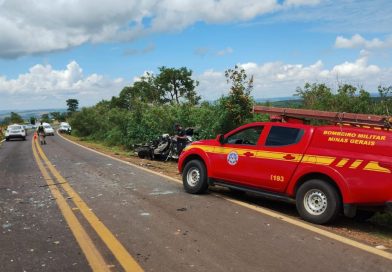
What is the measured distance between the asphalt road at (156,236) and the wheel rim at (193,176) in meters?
0.33

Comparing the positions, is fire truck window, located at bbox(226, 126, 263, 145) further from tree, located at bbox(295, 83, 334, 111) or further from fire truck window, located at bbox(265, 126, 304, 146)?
tree, located at bbox(295, 83, 334, 111)

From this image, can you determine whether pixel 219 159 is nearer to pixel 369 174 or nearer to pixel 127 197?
pixel 127 197

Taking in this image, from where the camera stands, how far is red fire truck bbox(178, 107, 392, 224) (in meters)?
6.59

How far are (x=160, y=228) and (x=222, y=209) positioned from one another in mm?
1730

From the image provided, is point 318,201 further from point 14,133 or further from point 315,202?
point 14,133

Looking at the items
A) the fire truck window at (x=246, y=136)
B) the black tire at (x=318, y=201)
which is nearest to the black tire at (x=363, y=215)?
the black tire at (x=318, y=201)

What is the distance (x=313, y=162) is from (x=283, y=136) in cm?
92

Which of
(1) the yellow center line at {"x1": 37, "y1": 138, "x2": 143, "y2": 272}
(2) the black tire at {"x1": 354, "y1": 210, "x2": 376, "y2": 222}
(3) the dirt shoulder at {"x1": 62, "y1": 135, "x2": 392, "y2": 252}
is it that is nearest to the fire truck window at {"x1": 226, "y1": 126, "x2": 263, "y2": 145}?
(3) the dirt shoulder at {"x1": 62, "y1": 135, "x2": 392, "y2": 252}

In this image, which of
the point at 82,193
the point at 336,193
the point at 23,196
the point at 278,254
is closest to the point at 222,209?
the point at 336,193

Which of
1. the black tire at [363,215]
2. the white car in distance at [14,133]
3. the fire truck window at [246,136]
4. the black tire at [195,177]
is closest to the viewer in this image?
the black tire at [363,215]

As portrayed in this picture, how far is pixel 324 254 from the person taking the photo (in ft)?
18.0

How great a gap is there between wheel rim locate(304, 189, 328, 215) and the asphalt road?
53 centimetres

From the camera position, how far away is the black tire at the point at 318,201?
6875mm

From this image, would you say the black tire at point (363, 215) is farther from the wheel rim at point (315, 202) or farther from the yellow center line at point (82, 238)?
the yellow center line at point (82, 238)
